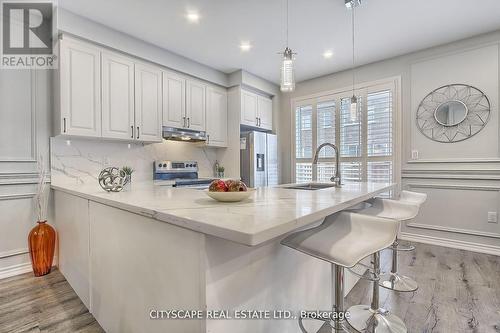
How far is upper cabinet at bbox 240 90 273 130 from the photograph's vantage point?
13.0 ft

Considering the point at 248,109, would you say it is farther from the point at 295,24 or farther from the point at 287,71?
the point at 287,71

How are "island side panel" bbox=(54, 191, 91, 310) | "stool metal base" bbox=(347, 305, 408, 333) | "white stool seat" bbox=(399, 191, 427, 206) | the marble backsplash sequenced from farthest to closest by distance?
the marble backsplash → "white stool seat" bbox=(399, 191, 427, 206) → "island side panel" bbox=(54, 191, 91, 310) → "stool metal base" bbox=(347, 305, 408, 333)

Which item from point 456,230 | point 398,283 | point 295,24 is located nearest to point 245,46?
point 295,24

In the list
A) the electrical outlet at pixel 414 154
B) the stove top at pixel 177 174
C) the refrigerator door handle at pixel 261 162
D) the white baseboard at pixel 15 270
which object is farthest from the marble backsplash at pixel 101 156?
the electrical outlet at pixel 414 154

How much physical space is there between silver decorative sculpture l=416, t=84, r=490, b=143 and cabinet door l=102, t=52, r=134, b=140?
11.9 ft

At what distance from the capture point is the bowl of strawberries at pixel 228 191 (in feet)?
3.78

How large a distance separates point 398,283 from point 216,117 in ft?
9.98

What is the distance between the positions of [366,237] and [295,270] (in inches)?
16.2

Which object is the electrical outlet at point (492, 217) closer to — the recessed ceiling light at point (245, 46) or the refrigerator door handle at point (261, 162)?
the refrigerator door handle at point (261, 162)

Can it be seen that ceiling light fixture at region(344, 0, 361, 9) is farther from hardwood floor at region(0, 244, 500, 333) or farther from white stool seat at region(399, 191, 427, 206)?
hardwood floor at region(0, 244, 500, 333)

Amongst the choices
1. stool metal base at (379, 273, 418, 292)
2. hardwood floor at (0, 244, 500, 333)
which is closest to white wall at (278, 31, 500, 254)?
hardwood floor at (0, 244, 500, 333)

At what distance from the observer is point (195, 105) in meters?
3.55

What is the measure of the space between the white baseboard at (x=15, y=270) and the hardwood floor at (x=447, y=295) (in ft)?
9.58

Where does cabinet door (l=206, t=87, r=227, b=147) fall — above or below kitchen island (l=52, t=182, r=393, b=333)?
above
